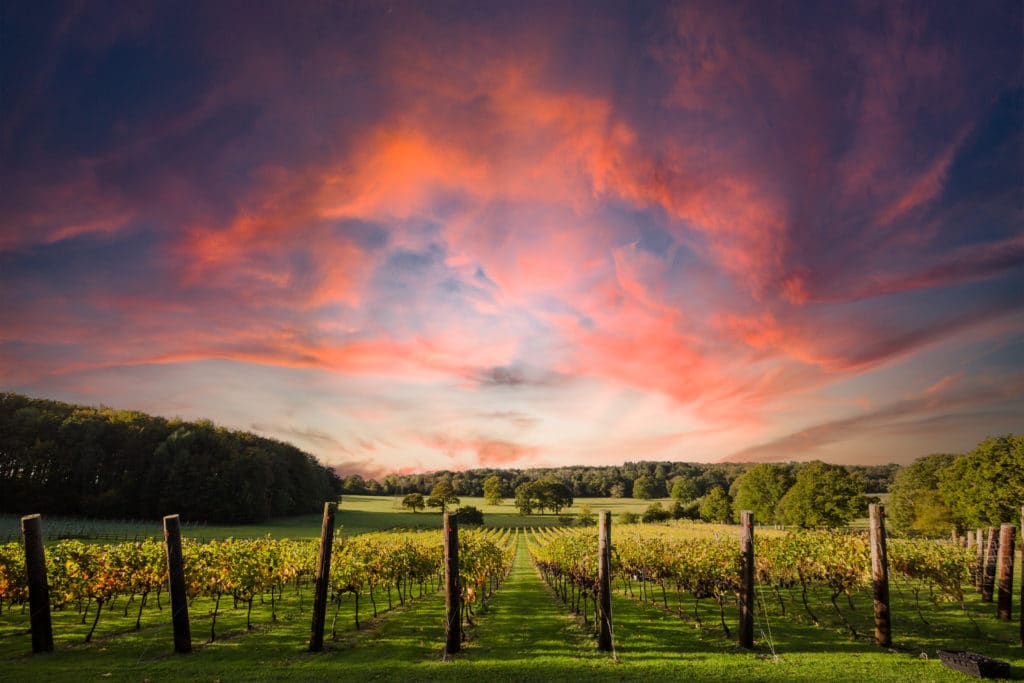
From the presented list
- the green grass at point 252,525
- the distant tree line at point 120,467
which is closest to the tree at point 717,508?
the green grass at point 252,525

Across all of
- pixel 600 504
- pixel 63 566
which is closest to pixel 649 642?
pixel 63 566

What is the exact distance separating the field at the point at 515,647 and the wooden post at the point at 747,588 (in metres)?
0.40

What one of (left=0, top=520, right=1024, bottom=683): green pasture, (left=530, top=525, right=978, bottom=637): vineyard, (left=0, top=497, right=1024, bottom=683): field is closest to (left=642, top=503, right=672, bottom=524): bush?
(left=0, top=497, right=1024, bottom=683): field

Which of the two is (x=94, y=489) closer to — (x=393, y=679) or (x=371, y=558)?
(x=371, y=558)

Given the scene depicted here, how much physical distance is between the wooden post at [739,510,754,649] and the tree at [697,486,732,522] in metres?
76.6

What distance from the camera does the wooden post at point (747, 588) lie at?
11.6 m

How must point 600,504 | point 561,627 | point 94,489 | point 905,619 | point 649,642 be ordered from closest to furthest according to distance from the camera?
point 649,642
point 561,627
point 905,619
point 94,489
point 600,504

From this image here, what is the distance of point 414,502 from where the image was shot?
94188 millimetres

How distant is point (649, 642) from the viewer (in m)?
12.3

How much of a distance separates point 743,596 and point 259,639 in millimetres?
12404

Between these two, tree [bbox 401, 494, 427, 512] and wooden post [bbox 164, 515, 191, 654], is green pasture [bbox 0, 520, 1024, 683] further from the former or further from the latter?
tree [bbox 401, 494, 427, 512]

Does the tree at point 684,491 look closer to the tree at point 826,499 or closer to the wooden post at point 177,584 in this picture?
the tree at point 826,499

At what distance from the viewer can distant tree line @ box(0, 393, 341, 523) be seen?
55.5 metres

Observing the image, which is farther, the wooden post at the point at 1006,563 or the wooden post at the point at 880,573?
the wooden post at the point at 1006,563
